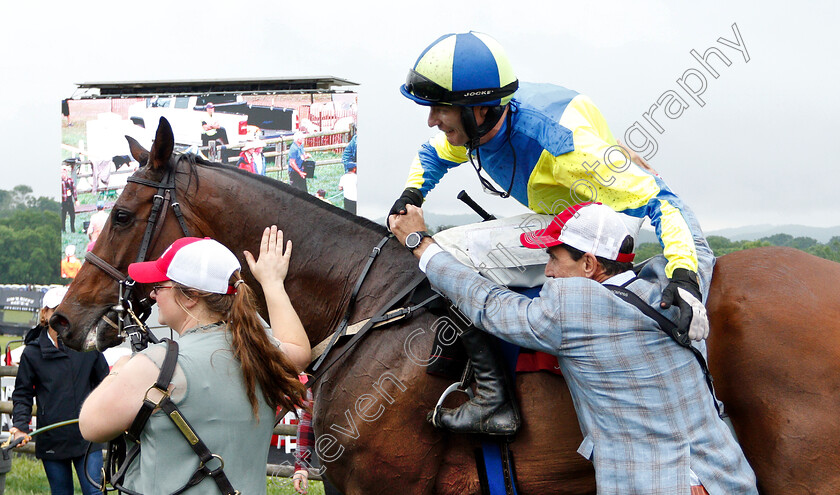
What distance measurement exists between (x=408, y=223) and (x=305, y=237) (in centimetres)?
60

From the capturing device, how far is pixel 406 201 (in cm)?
360

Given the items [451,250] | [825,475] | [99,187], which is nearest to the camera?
[825,475]

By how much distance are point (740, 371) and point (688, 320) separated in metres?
0.58

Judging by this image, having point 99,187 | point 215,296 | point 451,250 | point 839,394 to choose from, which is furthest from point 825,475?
point 99,187

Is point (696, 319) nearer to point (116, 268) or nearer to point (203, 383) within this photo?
point (203, 383)

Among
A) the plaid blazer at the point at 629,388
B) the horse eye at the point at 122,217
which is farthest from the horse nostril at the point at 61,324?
the plaid blazer at the point at 629,388

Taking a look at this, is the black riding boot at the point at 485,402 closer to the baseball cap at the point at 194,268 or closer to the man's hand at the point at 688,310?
the man's hand at the point at 688,310

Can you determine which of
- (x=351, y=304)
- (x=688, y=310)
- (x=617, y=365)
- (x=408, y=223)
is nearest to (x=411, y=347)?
(x=351, y=304)

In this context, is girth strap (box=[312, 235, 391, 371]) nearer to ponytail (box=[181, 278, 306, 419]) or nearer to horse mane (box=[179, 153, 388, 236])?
horse mane (box=[179, 153, 388, 236])

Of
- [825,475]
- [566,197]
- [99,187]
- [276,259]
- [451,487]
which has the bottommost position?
[99,187]

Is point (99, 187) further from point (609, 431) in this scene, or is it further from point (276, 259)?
point (609, 431)

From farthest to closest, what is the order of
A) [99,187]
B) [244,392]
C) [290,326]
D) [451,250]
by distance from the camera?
[99,187] → [451,250] → [290,326] → [244,392]

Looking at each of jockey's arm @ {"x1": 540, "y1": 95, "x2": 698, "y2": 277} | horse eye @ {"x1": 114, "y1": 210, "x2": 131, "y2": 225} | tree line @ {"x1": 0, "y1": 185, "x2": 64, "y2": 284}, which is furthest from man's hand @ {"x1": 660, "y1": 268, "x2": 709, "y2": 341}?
tree line @ {"x1": 0, "y1": 185, "x2": 64, "y2": 284}

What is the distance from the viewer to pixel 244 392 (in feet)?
8.02
